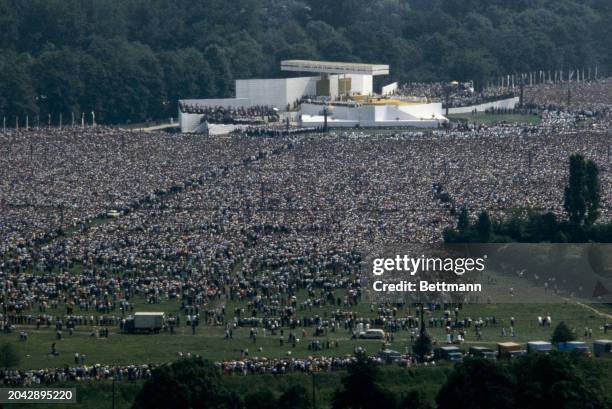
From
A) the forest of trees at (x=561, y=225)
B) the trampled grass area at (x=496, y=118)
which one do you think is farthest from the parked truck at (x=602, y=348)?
the trampled grass area at (x=496, y=118)

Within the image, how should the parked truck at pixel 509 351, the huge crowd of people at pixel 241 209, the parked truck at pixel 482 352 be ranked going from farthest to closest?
the huge crowd of people at pixel 241 209 → the parked truck at pixel 509 351 → the parked truck at pixel 482 352

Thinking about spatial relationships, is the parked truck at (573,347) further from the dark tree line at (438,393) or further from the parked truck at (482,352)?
the dark tree line at (438,393)

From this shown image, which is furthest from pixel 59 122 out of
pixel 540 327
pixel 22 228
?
pixel 540 327

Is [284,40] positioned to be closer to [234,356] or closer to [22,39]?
[22,39]

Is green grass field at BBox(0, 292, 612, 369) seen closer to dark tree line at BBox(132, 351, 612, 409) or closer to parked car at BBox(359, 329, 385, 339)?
parked car at BBox(359, 329, 385, 339)

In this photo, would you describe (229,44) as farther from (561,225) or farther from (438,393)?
(438,393)

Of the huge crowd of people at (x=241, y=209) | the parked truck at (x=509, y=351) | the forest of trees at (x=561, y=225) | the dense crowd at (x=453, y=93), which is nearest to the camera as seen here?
the parked truck at (x=509, y=351)
